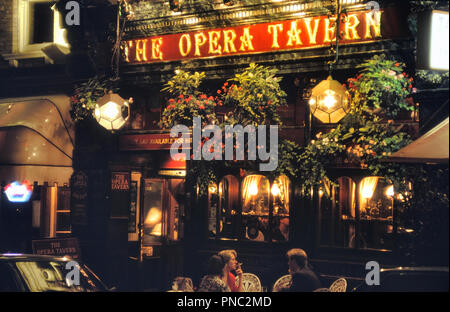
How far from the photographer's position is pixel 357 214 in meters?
10.2

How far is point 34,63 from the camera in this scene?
1335 centimetres

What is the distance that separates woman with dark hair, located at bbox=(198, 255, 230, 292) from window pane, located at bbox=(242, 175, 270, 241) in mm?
1364

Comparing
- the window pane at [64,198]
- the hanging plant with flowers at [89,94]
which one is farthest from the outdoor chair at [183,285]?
the hanging plant with flowers at [89,94]

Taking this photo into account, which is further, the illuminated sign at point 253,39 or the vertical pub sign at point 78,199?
the vertical pub sign at point 78,199

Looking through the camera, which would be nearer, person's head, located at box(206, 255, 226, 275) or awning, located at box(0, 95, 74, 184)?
person's head, located at box(206, 255, 226, 275)

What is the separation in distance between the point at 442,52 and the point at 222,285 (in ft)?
17.8

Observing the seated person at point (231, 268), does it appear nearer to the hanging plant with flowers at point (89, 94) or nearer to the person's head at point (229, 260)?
the person's head at point (229, 260)

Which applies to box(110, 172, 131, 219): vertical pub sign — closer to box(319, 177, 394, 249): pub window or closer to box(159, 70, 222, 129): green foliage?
box(159, 70, 222, 129): green foliage

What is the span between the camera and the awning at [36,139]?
1200 cm

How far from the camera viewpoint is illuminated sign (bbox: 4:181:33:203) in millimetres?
12375

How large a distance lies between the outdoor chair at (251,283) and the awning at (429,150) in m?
3.97

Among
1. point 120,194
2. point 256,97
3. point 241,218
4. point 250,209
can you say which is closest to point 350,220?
point 250,209

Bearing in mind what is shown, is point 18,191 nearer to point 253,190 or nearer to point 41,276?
point 253,190

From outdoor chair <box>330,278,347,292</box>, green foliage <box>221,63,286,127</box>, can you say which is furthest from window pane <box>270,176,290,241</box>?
outdoor chair <box>330,278,347,292</box>
